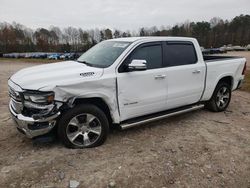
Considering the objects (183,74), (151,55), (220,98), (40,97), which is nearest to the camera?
(40,97)

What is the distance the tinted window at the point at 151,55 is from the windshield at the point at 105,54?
26 cm

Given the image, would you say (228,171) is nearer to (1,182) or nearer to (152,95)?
(152,95)

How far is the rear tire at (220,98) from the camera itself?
5880mm

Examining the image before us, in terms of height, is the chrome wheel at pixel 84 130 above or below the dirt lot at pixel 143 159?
above

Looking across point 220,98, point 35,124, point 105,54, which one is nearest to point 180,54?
point 105,54

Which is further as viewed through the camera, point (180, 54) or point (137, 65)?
point (180, 54)

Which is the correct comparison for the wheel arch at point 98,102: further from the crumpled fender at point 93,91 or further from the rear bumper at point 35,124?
the rear bumper at point 35,124

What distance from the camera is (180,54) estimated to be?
199 inches

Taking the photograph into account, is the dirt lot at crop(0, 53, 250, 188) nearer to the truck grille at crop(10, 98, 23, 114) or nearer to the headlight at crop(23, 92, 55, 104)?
the truck grille at crop(10, 98, 23, 114)

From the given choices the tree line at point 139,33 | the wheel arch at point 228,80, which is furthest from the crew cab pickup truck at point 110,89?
the tree line at point 139,33

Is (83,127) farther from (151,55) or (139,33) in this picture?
(139,33)

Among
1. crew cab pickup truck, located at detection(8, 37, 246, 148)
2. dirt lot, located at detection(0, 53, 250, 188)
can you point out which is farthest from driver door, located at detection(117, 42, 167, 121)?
dirt lot, located at detection(0, 53, 250, 188)

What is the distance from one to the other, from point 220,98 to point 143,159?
3.24 metres

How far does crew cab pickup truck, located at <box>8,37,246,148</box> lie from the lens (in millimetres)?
3625
